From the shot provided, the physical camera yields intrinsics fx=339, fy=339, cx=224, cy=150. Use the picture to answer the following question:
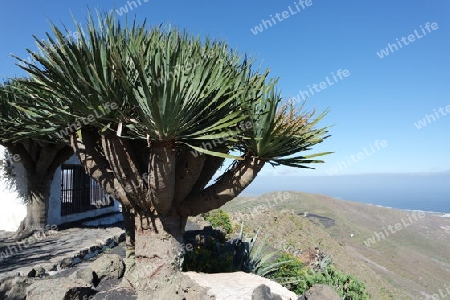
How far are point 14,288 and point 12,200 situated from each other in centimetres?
760

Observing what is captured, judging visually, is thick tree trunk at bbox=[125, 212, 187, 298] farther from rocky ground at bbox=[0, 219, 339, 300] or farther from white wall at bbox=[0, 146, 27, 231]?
white wall at bbox=[0, 146, 27, 231]

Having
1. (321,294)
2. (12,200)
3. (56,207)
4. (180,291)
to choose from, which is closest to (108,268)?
(180,291)

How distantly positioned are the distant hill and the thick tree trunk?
21.2ft

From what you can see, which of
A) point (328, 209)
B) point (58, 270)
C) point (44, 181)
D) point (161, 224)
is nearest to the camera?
point (161, 224)

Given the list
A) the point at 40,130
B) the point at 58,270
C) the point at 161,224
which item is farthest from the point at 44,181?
the point at 161,224

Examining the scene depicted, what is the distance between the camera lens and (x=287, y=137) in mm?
5137

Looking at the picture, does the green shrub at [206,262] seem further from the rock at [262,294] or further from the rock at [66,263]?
the rock at [66,263]

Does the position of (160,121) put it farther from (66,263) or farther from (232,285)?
(66,263)

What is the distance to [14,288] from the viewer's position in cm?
496

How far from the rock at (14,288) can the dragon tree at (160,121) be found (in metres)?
1.53

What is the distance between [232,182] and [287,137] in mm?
1140

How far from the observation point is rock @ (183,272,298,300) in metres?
4.59

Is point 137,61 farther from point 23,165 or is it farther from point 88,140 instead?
point 23,165

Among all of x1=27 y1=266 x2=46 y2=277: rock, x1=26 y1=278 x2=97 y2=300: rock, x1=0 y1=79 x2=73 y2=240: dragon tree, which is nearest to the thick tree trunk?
x1=26 y1=278 x2=97 y2=300: rock
